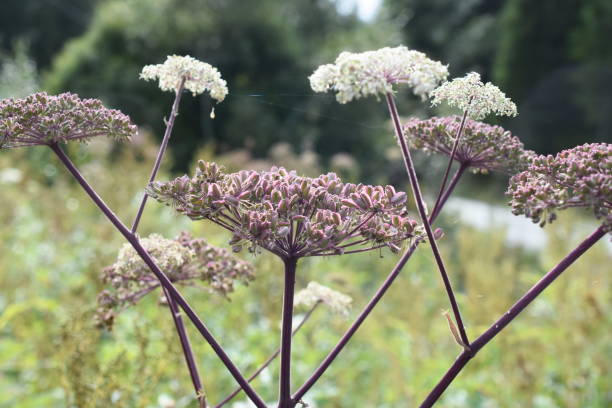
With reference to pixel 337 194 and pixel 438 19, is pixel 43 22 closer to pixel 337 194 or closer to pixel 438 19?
pixel 438 19

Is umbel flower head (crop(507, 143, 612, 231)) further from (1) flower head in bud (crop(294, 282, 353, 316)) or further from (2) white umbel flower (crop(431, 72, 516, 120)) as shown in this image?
(1) flower head in bud (crop(294, 282, 353, 316))

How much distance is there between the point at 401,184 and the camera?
10.3 m

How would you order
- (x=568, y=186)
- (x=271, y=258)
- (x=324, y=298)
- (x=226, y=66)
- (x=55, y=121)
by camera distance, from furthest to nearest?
(x=226, y=66) → (x=271, y=258) → (x=324, y=298) → (x=55, y=121) → (x=568, y=186)

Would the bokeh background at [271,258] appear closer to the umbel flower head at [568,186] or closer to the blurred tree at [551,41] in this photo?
the blurred tree at [551,41]

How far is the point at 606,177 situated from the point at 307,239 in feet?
1.32

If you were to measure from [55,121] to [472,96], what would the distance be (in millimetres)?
639

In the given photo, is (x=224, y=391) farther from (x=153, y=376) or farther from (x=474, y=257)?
(x=474, y=257)

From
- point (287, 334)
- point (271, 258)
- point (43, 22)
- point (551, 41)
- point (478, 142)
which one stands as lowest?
point (287, 334)

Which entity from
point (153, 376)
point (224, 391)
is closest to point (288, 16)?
point (224, 391)

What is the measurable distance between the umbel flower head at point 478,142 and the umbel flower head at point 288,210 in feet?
0.83

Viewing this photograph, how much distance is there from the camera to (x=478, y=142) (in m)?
1.10

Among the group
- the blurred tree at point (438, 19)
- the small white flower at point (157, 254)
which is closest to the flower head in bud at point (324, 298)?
the small white flower at point (157, 254)

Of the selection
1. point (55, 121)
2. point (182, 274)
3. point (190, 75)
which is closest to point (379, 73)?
point (190, 75)

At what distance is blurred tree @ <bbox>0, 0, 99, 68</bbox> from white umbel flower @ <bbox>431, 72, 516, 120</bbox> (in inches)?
706
